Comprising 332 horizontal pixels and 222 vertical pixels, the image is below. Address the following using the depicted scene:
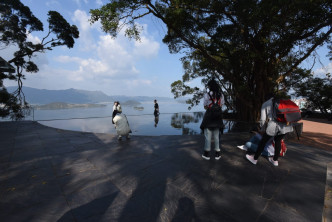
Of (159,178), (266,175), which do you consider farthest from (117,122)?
(266,175)

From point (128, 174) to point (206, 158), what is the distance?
5.78 ft

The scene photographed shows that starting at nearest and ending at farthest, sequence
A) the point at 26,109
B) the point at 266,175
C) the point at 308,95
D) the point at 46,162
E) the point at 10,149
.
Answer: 1. the point at 266,175
2. the point at 46,162
3. the point at 10,149
4. the point at 26,109
5. the point at 308,95

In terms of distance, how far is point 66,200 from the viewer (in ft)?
6.54

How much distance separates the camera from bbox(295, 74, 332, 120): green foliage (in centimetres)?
1584

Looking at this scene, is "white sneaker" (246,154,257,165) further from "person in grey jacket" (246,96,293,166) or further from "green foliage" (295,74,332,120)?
"green foliage" (295,74,332,120)

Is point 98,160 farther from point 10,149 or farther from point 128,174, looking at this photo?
point 10,149

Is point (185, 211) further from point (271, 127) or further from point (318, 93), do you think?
point (318, 93)

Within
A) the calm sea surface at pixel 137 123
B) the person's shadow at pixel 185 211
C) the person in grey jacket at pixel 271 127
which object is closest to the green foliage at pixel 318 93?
the calm sea surface at pixel 137 123

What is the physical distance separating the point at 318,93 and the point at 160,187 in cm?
2322

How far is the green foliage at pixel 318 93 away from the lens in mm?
15839

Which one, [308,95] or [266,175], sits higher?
[308,95]

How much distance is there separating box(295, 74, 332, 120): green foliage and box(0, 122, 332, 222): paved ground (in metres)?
17.9

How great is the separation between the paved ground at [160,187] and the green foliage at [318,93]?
1788 centimetres

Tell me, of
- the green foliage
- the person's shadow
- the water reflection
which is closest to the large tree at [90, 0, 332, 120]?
the water reflection
